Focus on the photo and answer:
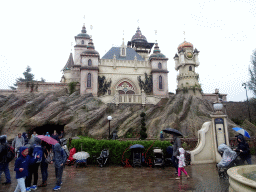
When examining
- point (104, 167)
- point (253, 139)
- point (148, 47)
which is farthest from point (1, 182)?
point (148, 47)

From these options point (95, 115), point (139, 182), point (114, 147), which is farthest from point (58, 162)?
point (95, 115)

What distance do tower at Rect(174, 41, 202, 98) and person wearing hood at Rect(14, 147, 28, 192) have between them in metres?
32.2

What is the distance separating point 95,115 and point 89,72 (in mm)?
9515

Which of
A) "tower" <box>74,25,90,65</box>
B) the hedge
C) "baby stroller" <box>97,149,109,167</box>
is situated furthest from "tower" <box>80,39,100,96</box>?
"baby stroller" <box>97,149,109,167</box>

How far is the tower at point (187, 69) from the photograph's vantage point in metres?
34.3

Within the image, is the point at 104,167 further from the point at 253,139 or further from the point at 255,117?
the point at 255,117

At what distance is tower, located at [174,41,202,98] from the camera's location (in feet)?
113

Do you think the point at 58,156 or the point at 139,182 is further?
the point at 139,182

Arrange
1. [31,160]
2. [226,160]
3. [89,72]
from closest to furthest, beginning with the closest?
[31,160], [226,160], [89,72]

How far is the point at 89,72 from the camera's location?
1207 inches

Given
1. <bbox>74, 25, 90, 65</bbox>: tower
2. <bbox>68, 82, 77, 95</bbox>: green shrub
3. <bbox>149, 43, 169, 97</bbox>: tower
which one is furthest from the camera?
<bbox>74, 25, 90, 65</bbox>: tower

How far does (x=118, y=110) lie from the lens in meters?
26.1

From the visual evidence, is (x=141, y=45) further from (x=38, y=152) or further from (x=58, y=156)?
(x=38, y=152)

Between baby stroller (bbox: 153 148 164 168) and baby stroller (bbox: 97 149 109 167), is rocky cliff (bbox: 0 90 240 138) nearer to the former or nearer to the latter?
baby stroller (bbox: 153 148 164 168)
